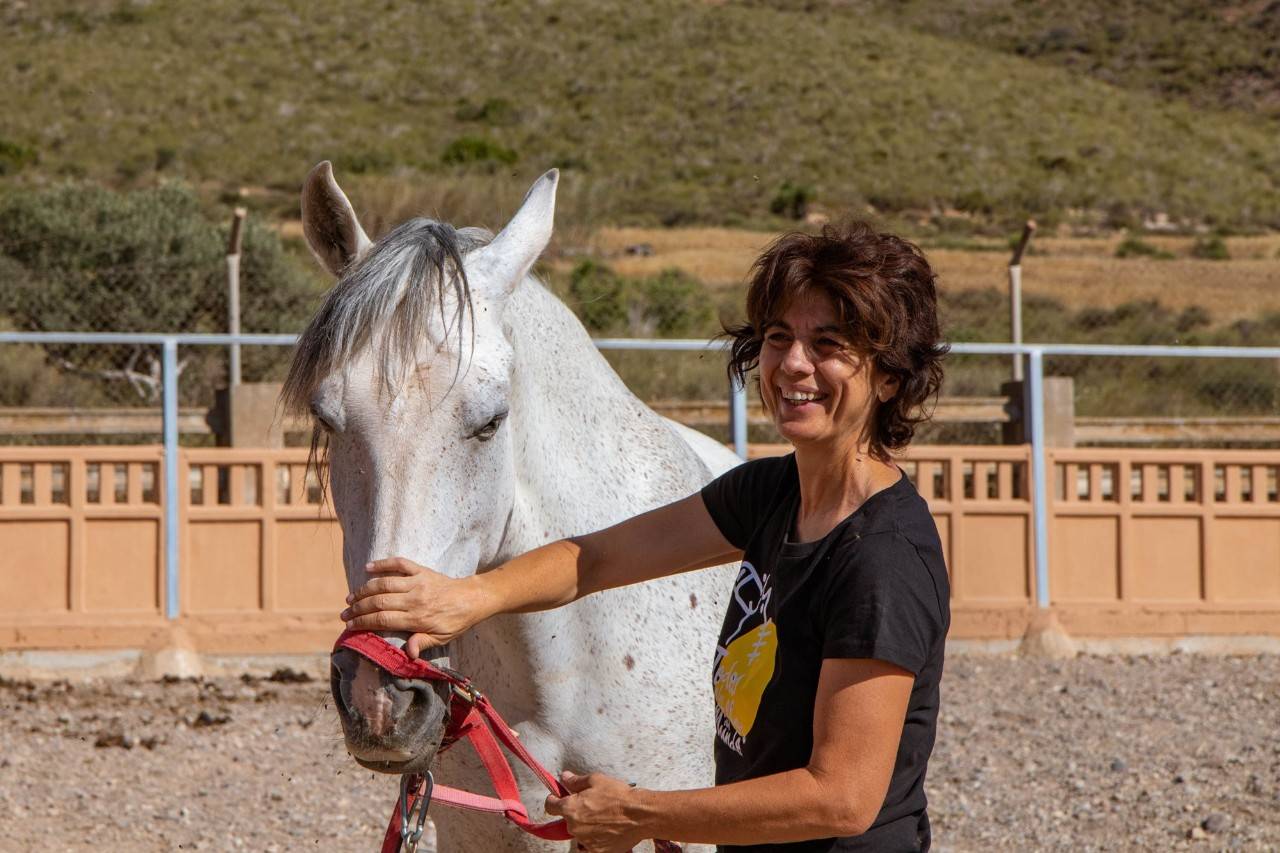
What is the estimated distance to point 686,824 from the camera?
1718 mm

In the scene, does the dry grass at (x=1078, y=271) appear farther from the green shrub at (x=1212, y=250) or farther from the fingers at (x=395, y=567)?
the fingers at (x=395, y=567)

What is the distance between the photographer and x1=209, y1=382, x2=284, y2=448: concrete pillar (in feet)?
27.4

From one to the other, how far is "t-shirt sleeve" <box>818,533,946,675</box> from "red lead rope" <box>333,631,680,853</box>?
20.3 inches

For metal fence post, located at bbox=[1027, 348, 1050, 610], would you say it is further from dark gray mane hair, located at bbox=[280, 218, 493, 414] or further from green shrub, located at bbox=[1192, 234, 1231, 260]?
green shrub, located at bbox=[1192, 234, 1231, 260]

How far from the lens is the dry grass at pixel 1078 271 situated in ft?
63.7

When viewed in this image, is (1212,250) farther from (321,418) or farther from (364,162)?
(321,418)

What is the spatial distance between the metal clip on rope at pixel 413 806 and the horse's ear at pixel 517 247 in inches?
29.8

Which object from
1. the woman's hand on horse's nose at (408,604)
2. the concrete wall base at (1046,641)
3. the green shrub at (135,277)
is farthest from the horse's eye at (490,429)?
the green shrub at (135,277)

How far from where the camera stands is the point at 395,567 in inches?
74.7

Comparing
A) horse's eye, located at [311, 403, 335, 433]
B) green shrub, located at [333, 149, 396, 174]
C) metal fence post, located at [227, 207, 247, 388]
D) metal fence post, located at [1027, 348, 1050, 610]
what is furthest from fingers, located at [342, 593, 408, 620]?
green shrub, located at [333, 149, 396, 174]

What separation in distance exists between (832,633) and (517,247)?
950mm

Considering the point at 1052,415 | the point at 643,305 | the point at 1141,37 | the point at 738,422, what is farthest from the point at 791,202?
the point at 738,422

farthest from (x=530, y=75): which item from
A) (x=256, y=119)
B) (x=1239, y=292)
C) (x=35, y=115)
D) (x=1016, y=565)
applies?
(x=1016, y=565)

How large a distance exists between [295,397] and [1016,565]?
7091 mm
